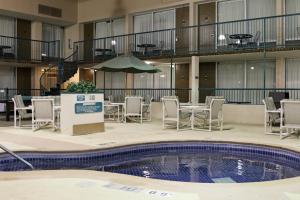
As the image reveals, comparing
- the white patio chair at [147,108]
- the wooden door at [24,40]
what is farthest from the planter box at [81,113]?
the wooden door at [24,40]

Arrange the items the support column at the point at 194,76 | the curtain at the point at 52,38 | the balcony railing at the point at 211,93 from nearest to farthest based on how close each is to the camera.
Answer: the balcony railing at the point at 211,93 < the support column at the point at 194,76 < the curtain at the point at 52,38

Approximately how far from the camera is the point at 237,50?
36.9 feet

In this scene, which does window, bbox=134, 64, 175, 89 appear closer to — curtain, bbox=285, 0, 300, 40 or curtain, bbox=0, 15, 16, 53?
curtain, bbox=285, 0, 300, 40

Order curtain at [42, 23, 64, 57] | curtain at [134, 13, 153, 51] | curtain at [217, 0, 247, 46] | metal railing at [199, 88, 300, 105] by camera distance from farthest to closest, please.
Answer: curtain at [42, 23, 64, 57] → curtain at [134, 13, 153, 51] → curtain at [217, 0, 247, 46] → metal railing at [199, 88, 300, 105]

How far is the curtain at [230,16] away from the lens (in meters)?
13.0

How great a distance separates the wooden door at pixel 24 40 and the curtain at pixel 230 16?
8.73 m

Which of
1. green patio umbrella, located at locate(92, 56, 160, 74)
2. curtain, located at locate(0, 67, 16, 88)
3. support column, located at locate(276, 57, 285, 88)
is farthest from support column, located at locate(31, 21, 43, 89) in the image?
support column, located at locate(276, 57, 285, 88)

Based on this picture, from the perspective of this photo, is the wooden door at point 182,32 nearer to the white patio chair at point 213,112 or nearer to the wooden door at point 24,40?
the white patio chair at point 213,112

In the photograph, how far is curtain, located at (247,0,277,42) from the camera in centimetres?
1220

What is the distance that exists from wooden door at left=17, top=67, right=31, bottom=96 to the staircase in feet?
2.42

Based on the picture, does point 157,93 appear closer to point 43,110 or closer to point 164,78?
point 164,78

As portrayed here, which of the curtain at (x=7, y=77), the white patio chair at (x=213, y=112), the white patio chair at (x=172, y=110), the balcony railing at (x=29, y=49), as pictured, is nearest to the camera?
the white patio chair at (x=213, y=112)

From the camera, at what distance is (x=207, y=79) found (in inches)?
554

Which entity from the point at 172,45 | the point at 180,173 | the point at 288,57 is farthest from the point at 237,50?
the point at 180,173
